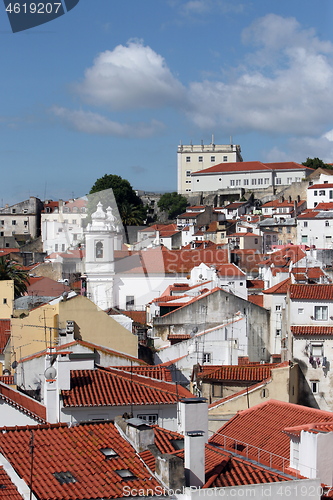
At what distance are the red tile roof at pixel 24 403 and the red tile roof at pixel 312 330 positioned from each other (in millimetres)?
13433

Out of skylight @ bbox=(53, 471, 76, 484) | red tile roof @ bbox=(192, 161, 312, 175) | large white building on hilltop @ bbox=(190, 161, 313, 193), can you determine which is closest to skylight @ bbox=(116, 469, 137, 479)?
skylight @ bbox=(53, 471, 76, 484)

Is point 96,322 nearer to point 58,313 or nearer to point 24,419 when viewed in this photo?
point 58,313

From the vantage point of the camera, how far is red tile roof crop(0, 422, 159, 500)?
1109 centimetres

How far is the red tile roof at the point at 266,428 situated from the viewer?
16000 millimetres

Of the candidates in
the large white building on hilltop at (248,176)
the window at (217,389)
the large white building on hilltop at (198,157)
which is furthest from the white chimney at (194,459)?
the large white building on hilltop at (198,157)

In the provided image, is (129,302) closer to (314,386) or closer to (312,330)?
(312,330)

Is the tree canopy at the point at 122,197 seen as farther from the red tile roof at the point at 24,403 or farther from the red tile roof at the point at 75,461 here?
the red tile roof at the point at 75,461

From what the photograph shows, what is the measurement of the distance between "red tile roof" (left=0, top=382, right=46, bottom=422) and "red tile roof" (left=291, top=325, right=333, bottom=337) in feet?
44.1

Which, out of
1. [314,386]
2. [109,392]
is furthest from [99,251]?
[109,392]

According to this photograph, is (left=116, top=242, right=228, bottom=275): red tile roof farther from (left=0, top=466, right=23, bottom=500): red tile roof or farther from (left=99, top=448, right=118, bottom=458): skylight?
(left=0, top=466, right=23, bottom=500): red tile roof

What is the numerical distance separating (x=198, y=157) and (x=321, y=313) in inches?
4083

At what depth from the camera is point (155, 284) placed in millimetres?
56281

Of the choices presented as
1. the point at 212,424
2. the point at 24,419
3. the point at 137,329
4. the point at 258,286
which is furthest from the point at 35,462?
the point at 258,286

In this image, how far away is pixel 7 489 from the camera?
10.5 meters
